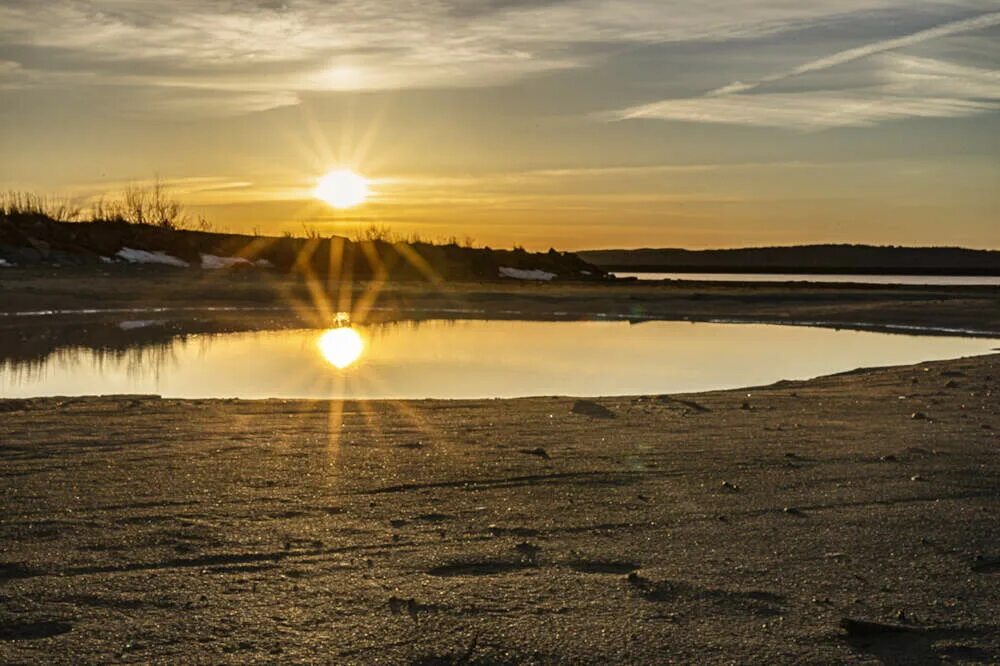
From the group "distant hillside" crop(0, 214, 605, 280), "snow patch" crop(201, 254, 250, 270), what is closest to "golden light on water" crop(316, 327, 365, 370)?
"distant hillside" crop(0, 214, 605, 280)

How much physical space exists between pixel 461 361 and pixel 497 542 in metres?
12.6

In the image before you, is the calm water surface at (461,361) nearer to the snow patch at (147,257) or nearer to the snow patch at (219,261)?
the snow patch at (147,257)

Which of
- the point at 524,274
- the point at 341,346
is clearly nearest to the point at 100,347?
the point at 341,346

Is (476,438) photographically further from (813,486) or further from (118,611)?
(118,611)

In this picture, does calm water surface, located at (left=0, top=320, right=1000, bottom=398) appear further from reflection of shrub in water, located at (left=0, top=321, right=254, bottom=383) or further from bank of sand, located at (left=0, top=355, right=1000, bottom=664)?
bank of sand, located at (left=0, top=355, right=1000, bottom=664)

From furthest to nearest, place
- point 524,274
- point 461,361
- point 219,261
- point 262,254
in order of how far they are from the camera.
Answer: point 524,274, point 262,254, point 219,261, point 461,361

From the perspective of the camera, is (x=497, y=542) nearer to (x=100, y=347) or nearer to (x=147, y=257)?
(x=100, y=347)

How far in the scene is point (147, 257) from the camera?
169 feet

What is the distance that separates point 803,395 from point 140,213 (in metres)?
60.5

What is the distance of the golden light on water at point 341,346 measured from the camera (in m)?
17.9

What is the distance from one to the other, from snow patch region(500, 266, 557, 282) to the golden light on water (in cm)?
3412

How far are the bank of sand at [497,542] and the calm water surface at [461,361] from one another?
490cm

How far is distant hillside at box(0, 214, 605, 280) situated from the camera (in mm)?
47844

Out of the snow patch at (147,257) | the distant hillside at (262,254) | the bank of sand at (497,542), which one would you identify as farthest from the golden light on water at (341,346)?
the snow patch at (147,257)
